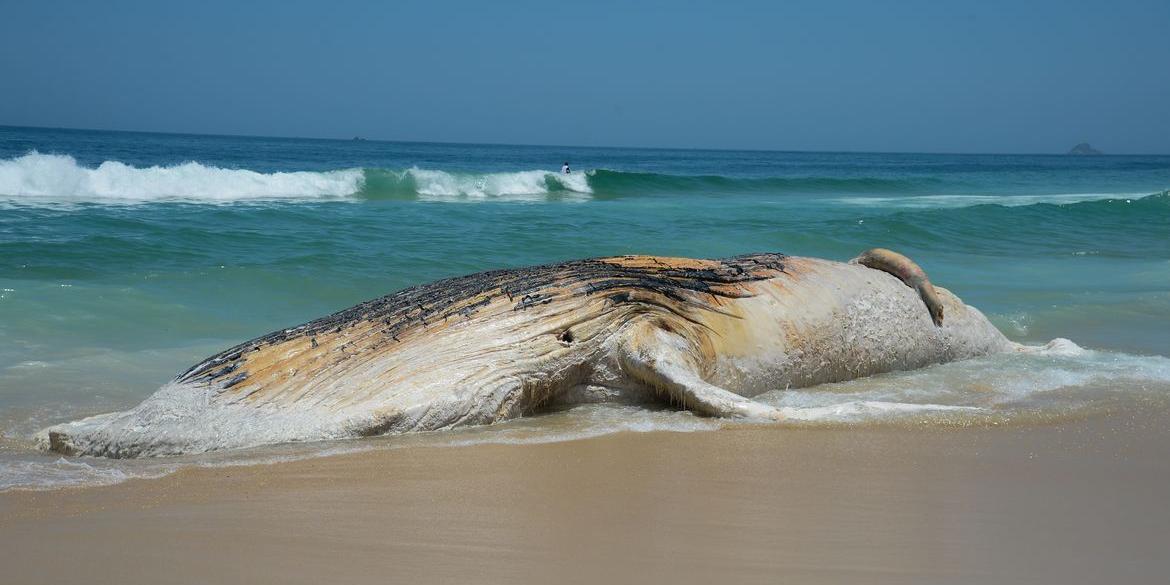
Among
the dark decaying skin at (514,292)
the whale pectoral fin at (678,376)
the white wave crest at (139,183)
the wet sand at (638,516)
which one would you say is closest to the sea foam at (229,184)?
the white wave crest at (139,183)

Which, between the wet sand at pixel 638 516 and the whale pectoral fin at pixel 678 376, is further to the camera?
the whale pectoral fin at pixel 678 376

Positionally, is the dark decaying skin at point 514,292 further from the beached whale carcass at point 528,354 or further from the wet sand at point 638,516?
the wet sand at point 638,516

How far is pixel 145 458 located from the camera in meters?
4.53

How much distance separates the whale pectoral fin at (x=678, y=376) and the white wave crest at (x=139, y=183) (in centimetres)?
1986

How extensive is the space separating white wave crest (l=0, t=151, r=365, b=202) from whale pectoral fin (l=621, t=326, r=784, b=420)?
19.9 meters

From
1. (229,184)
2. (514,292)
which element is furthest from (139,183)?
(514,292)

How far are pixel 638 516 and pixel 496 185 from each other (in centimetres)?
3301

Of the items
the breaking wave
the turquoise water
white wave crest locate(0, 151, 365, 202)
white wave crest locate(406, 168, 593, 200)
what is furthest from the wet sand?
white wave crest locate(406, 168, 593, 200)

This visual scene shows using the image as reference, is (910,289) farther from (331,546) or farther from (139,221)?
(139,221)

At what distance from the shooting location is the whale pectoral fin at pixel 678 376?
16.9 ft

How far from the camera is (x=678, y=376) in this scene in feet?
17.2

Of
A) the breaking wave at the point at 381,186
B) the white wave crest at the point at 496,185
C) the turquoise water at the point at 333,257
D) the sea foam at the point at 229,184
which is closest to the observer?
the turquoise water at the point at 333,257

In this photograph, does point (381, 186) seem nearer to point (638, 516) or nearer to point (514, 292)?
point (514, 292)

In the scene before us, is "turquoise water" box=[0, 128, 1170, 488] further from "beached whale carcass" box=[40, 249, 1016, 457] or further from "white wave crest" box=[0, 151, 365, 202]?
"beached whale carcass" box=[40, 249, 1016, 457]
